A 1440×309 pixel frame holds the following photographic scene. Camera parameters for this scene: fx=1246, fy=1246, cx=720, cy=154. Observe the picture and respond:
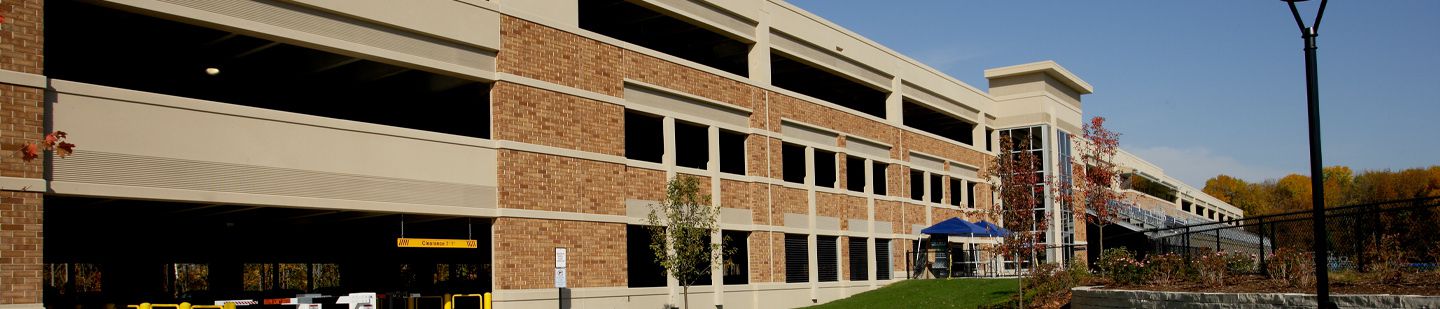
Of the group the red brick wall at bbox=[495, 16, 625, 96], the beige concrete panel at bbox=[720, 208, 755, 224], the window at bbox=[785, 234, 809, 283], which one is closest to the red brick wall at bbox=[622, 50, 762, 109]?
the red brick wall at bbox=[495, 16, 625, 96]

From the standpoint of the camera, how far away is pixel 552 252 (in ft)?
93.7

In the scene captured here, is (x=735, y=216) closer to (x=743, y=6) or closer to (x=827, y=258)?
(x=743, y=6)

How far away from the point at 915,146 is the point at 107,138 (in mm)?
33478

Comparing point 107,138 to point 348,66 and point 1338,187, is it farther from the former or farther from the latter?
point 1338,187

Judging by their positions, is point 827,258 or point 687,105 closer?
point 687,105

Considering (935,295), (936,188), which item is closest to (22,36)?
(935,295)

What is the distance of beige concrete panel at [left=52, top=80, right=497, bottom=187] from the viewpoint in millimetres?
20047

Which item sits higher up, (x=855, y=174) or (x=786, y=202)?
(x=855, y=174)

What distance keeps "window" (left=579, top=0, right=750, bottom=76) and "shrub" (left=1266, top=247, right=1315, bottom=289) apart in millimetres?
17368

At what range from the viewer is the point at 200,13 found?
70.3 ft

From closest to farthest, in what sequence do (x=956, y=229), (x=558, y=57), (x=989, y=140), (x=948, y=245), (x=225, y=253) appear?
(x=558, y=57)
(x=225, y=253)
(x=956, y=229)
(x=948, y=245)
(x=989, y=140)

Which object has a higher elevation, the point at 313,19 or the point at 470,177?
the point at 313,19

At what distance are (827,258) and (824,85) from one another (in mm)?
6950

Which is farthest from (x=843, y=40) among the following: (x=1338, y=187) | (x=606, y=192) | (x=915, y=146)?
(x=1338, y=187)
